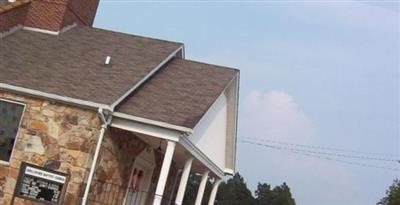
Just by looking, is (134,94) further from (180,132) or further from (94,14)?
(94,14)

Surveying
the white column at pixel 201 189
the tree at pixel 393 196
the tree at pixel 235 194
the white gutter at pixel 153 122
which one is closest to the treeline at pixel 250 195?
the tree at pixel 235 194

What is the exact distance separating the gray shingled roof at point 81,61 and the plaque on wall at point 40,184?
1.57m

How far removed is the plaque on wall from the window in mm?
600

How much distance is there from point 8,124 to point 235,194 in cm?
4895

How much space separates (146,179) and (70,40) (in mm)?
4208

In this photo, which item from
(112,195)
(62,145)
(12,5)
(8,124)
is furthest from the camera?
(12,5)

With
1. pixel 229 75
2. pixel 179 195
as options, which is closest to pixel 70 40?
pixel 229 75

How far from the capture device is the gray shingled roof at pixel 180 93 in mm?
12055

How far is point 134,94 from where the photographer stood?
13.0 metres

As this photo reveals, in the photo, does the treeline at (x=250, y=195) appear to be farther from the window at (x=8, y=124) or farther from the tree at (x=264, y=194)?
the window at (x=8, y=124)

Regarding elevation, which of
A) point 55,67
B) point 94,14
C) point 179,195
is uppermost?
point 94,14

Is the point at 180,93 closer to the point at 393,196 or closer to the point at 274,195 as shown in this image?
the point at 393,196

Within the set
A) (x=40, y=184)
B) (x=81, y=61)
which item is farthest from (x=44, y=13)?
(x=40, y=184)

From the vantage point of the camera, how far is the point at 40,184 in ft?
38.4
